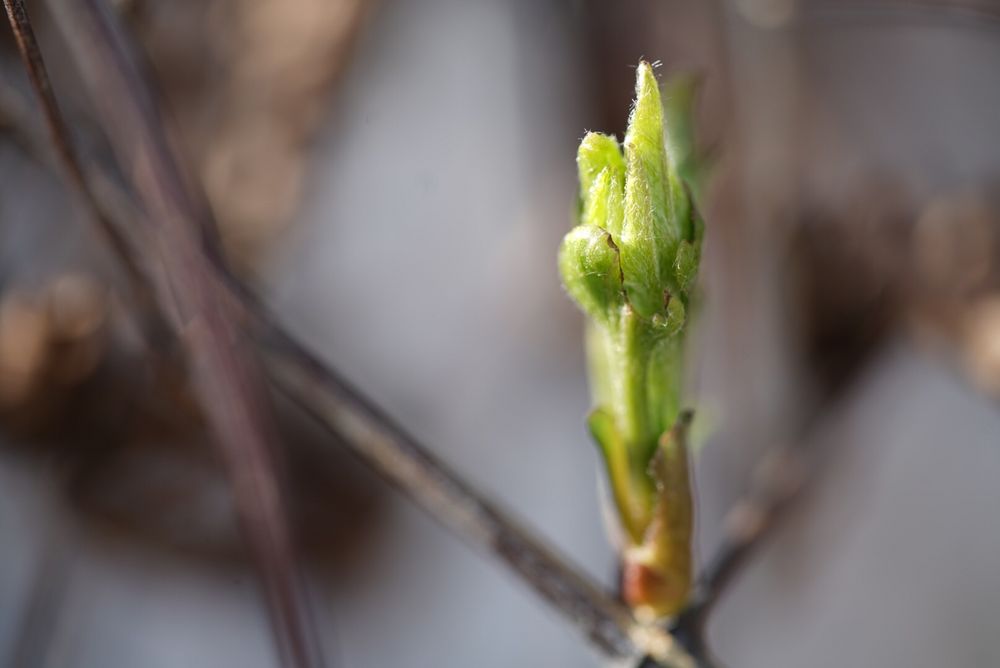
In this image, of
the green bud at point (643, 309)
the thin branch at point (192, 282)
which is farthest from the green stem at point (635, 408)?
the thin branch at point (192, 282)

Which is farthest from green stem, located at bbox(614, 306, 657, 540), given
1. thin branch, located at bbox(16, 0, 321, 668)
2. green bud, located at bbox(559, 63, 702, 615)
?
thin branch, located at bbox(16, 0, 321, 668)

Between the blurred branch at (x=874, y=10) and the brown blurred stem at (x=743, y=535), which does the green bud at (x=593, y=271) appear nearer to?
the brown blurred stem at (x=743, y=535)

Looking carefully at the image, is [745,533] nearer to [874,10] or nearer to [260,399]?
[260,399]

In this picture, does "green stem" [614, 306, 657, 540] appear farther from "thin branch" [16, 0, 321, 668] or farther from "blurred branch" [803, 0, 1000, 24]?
"blurred branch" [803, 0, 1000, 24]

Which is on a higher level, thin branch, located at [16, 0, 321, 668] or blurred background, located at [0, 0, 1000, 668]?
thin branch, located at [16, 0, 321, 668]

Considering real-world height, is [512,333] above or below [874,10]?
below

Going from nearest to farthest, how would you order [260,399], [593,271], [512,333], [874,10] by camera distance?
[593,271], [260,399], [874,10], [512,333]

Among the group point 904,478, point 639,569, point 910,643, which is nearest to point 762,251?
point 904,478

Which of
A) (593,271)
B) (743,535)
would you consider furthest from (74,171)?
(743,535)
